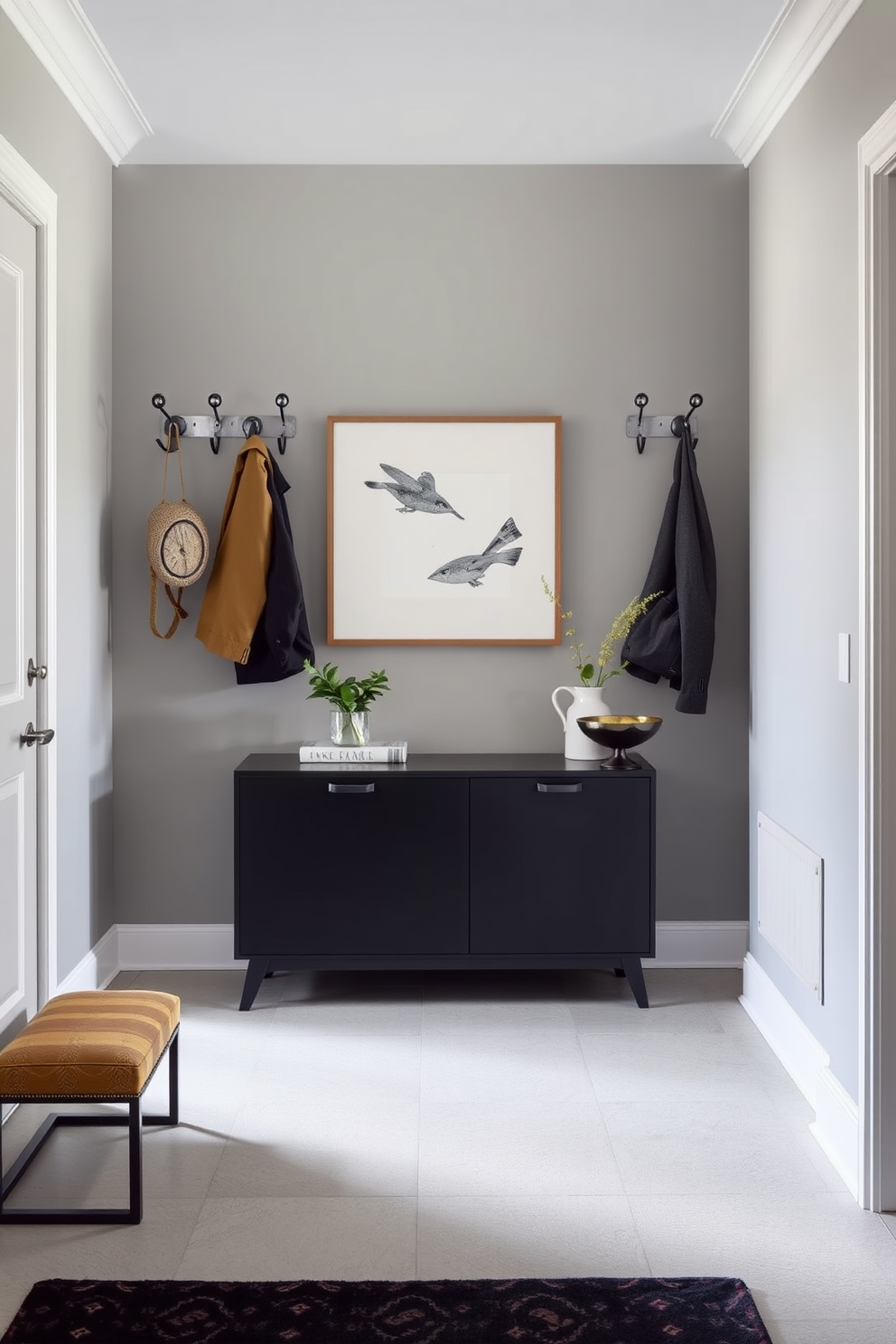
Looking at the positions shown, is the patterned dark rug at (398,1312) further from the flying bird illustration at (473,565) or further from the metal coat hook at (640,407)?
the metal coat hook at (640,407)

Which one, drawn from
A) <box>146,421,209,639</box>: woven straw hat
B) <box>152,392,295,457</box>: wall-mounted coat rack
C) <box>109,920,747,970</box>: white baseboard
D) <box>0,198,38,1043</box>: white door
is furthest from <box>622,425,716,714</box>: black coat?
<box>0,198,38,1043</box>: white door

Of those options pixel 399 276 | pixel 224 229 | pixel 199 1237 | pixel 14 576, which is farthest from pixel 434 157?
pixel 199 1237

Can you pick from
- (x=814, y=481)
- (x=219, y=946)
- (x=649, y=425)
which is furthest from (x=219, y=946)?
(x=814, y=481)

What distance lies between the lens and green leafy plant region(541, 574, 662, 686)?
3543mm

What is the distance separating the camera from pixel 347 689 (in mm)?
3465

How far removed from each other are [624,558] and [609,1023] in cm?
148

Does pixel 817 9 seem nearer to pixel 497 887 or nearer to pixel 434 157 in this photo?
pixel 434 157

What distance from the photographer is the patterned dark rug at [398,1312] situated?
1.81m

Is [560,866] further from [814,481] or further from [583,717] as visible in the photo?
[814,481]

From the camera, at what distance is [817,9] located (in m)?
2.65

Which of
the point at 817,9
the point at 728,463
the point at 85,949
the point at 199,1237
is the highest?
the point at 817,9

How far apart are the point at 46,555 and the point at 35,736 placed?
0.48m

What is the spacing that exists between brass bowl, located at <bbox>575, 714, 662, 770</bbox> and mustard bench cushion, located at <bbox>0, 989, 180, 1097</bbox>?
1596 millimetres

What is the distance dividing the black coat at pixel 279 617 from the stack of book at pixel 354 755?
0.28m
